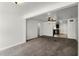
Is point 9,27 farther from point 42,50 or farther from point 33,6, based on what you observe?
point 42,50

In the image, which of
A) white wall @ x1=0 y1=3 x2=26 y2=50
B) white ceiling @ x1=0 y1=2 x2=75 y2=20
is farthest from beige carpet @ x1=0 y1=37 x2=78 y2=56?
white ceiling @ x1=0 y1=2 x2=75 y2=20

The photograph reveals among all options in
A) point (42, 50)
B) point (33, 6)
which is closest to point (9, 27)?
point (33, 6)

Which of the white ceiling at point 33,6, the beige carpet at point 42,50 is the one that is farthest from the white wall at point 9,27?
the beige carpet at point 42,50

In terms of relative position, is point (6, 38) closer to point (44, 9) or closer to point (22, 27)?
point (22, 27)

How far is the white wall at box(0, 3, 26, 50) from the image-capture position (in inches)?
124

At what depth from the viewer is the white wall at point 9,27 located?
10.3 feet

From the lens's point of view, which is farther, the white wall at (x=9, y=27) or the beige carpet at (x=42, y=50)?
the white wall at (x=9, y=27)

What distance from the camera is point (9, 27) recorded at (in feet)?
11.3

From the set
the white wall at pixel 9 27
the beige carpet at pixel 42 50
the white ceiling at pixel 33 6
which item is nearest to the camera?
the white ceiling at pixel 33 6

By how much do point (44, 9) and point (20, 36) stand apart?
72.5 inches

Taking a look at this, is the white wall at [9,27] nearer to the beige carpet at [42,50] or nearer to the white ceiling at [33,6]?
the white ceiling at [33,6]

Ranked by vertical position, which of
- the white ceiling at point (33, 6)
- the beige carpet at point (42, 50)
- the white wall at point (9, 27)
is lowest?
the beige carpet at point (42, 50)

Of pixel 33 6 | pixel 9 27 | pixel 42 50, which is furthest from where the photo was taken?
pixel 9 27

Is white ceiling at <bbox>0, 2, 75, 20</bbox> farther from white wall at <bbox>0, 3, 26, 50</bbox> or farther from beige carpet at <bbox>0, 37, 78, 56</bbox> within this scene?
beige carpet at <bbox>0, 37, 78, 56</bbox>
